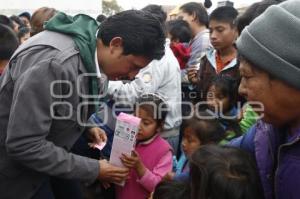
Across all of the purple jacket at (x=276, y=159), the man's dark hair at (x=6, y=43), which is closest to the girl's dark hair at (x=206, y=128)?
the purple jacket at (x=276, y=159)

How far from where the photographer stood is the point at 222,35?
10.2 ft

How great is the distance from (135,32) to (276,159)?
2.69ft

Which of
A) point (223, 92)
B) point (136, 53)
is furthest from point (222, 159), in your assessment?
point (223, 92)

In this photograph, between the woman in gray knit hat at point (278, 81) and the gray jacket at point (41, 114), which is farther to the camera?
the gray jacket at point (41, 114)

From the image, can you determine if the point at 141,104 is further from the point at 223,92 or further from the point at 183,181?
the point at 183,181

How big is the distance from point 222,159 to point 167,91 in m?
1.65

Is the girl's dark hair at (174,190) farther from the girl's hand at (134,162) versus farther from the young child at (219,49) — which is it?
the young child at (219,49)

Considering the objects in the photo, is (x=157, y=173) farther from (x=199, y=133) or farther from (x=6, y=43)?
(x=6, y=43)

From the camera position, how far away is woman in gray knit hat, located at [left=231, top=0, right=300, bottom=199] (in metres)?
0.98

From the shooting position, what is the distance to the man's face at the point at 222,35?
307 cm

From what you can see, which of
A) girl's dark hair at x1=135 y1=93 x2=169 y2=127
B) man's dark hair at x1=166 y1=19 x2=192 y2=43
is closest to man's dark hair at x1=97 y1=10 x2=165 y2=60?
girl's dark hair at x1=135 y1=93 x2=169 y2=127

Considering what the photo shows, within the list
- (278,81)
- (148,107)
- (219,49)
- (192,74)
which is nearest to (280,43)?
(278,81)

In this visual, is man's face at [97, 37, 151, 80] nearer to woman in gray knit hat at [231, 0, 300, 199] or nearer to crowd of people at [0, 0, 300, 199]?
crowd of people at [0, 0, 300, 199]

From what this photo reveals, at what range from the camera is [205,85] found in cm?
295
